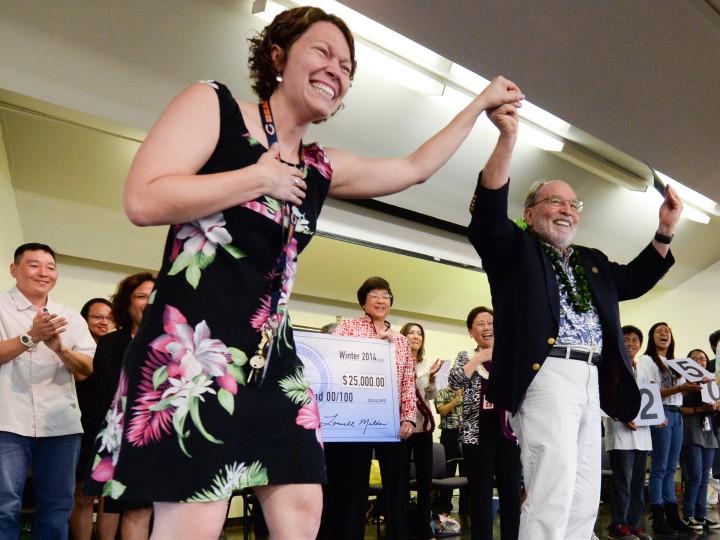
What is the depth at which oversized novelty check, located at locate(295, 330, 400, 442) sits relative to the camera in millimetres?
4320

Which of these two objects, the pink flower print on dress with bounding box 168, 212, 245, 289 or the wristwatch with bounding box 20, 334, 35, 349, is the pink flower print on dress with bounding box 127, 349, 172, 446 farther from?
the wristwatch with bounding box 20, 334, 35, 349

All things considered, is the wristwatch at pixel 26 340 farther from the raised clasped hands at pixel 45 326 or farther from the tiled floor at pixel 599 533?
the tiled floor at pixel 599 533

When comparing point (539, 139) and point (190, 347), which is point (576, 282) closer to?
point (190, 347)

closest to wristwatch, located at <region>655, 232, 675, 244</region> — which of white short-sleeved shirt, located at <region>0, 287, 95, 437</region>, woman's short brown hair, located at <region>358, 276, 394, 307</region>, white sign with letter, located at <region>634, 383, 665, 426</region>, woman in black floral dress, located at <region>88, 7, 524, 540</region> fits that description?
woman in black floral dress, located at <region>88, 7, 524, 540</region>

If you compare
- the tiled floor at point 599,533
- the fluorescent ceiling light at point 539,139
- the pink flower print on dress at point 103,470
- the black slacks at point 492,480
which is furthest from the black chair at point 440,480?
the pink flower print on dress at point 103,470

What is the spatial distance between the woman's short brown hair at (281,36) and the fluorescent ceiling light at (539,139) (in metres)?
5.62

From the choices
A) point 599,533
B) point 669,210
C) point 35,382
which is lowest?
point 599,533

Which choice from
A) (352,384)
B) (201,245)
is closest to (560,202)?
(352,384)

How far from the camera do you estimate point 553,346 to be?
9.55 ft

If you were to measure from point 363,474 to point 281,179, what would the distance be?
3.83m

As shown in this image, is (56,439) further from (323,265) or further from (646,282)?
(323,265)

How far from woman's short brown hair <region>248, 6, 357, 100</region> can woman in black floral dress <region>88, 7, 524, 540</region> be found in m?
0.17

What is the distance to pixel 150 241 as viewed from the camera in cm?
717

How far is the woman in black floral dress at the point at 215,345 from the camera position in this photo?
3.97ft
